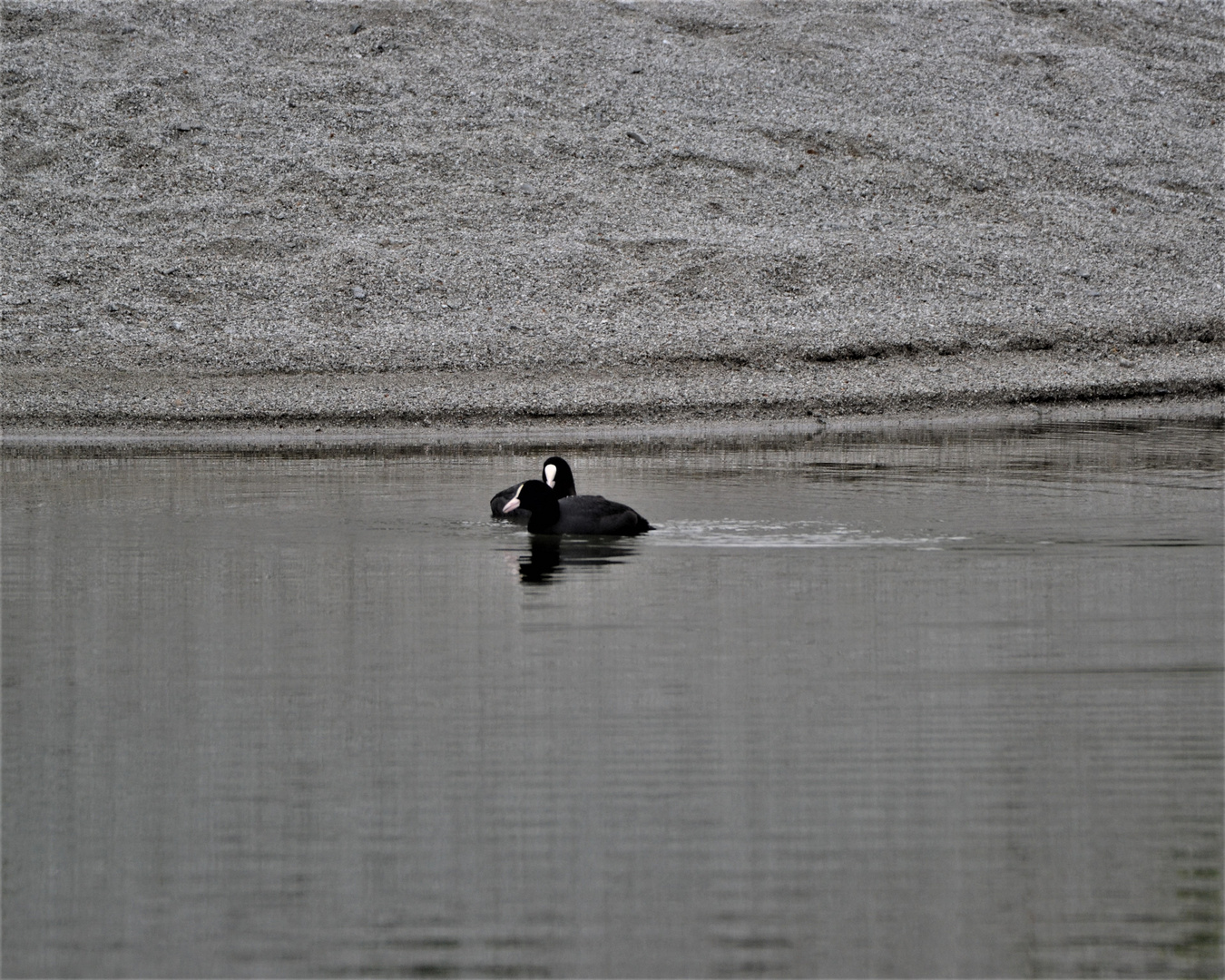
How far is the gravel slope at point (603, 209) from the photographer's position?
69.9ft

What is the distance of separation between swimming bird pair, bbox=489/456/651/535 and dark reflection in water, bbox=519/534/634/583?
70 millimetres

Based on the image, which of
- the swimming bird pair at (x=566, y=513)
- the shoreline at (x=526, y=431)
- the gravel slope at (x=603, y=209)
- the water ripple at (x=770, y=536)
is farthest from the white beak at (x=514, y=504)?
the gravel slope at (x=603, y=209)

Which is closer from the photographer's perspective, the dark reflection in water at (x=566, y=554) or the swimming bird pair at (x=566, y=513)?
the dark reflection in water at (x=566, y=554)

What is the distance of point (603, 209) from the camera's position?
85.9 feet

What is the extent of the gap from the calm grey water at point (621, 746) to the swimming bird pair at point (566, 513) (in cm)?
17

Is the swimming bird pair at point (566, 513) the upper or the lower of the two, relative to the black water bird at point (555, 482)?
lower

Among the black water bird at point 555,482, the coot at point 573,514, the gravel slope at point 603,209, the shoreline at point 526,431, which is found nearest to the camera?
the coot at point 573,514

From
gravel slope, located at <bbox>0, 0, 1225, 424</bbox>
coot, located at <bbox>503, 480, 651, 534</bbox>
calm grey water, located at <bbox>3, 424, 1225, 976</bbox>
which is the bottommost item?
calm grey water, located at <bbox>3, 424, 1225, 976</bbox>

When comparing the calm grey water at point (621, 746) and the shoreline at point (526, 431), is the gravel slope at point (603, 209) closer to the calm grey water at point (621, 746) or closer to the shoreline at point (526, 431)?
the shoreline at point (526, 431)

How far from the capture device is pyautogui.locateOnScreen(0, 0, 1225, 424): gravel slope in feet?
69.9

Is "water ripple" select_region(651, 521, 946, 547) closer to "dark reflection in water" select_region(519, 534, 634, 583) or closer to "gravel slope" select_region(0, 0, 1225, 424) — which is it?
"dark reflection in water" select_region(519, 534, 634, 583)

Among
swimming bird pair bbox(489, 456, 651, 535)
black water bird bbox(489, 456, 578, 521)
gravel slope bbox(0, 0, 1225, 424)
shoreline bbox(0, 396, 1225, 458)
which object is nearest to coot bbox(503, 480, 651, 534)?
swimming bird pair bbox(489, 456, 651, 535)

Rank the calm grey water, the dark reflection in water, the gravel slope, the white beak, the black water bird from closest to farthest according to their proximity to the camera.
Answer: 1. the calm grey water
2. the dark reflection in water
3. the white beak
4. the black water bird
5. the gravel slope

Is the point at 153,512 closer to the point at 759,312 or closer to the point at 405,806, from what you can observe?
the point at 405,806
